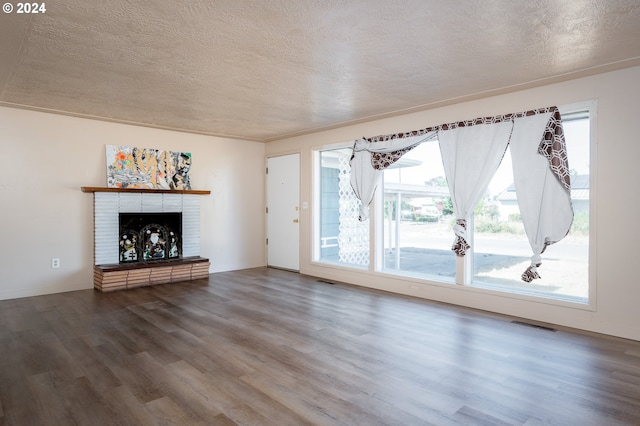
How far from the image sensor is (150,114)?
521 cm

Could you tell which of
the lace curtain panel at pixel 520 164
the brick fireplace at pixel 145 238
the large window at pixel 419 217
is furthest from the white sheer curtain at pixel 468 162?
the brick fireplace at pixel 145 238

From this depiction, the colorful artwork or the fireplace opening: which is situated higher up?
the colorful artwork

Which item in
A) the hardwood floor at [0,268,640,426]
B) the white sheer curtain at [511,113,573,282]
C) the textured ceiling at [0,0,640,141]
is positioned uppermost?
the textured ceiling at [0,0,640,141]

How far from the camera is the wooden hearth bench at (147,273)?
207 inches

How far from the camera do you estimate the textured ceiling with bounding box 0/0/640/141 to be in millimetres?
2459

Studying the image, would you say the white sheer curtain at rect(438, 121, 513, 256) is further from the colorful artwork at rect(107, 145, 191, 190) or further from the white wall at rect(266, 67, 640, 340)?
the colorful artwork at rect(107, 145, 191, 190)

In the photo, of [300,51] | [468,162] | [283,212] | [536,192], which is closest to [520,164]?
[536,192]

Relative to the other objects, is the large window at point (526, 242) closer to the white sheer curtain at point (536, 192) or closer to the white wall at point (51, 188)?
the white sheer curtain at point (536, 192)

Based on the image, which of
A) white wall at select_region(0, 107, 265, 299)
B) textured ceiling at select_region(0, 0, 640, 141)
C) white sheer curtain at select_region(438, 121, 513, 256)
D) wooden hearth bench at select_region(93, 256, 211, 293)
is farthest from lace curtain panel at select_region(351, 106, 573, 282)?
white wall at select_region(0, 107, 265, 299)

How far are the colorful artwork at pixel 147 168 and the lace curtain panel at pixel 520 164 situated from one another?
358 cm

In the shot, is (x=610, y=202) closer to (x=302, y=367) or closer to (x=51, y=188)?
(x=302, y=367)

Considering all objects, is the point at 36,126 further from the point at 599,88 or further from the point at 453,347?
the point at 599,88

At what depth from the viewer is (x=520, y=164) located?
13.3 ft

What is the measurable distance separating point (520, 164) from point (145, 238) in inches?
210
